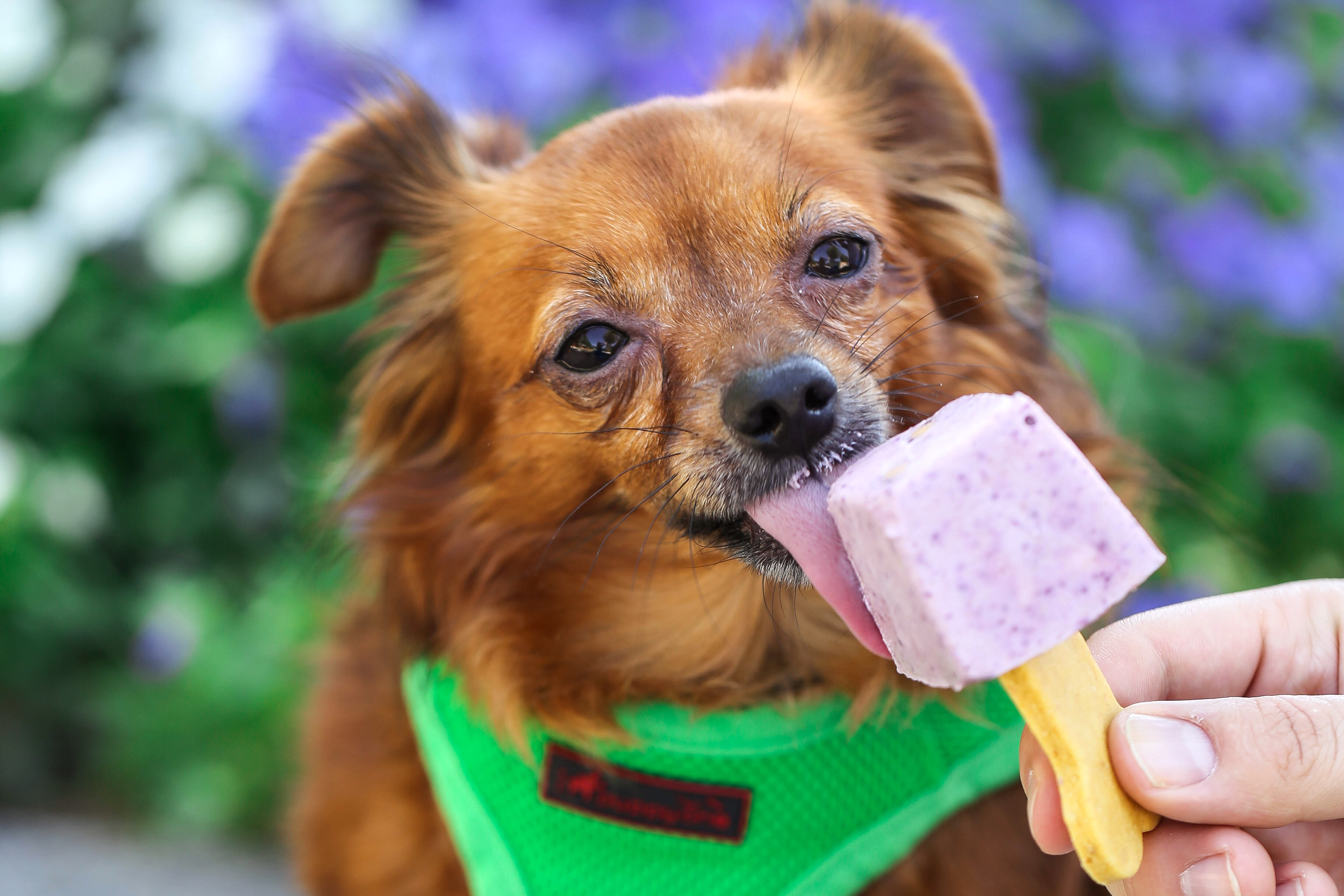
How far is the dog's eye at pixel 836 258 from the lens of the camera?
189 centimetres

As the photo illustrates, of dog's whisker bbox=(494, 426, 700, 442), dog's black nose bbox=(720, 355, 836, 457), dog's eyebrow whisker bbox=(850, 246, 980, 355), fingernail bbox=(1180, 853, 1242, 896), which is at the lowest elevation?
fingernail bbox=(1180, 853, 1242, 896)

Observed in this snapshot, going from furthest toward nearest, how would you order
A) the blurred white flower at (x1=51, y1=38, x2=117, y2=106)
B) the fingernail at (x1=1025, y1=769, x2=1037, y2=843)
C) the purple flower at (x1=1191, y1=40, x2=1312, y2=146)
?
1. the blurred white flower at (x1=51, y1=38, x2=117, y2=106)
2. the purple flower at (x1=1191, y1=40, x2=1312, y2=146)
3. the fingernail at (x1=1025, y1=769, x2=1037, y2=843)

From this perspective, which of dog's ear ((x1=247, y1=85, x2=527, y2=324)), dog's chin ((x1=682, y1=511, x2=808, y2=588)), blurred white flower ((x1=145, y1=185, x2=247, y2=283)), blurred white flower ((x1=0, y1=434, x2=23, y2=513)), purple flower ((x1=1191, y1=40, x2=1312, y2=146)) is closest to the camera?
dog's chin ((x1=682, y1=511, x2=808, y2=588))

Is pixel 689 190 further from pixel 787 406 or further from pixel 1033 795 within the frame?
pixel 1033 795

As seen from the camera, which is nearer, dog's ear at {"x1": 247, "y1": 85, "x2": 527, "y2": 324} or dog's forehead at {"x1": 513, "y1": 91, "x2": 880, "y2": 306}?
dog's forehead at {"x1": 513, "y1": 91, "x2": 880, "y2": 306}

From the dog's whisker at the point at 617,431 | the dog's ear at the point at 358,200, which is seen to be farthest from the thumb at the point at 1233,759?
the dog's ear at the point at 358,200

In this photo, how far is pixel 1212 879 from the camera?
1.31m

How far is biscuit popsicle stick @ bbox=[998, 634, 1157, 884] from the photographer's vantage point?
127cm

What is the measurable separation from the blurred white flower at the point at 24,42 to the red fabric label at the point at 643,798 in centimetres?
315

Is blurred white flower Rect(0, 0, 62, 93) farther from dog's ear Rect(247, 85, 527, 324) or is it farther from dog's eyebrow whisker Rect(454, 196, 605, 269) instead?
dog's eyebrow whisker Rect(454, 196, 605, 269)

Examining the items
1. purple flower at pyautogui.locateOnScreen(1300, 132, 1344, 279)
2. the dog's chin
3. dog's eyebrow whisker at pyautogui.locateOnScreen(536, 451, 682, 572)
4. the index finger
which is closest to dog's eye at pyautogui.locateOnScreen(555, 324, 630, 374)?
dog's eyebrow whisker at pyautogui.locateOnScreen(536, 451, 682, 572)

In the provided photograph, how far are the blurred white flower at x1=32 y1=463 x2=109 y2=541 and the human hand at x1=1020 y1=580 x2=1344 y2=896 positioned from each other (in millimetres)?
3020

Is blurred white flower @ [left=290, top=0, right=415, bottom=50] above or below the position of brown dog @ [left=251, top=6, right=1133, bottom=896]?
above

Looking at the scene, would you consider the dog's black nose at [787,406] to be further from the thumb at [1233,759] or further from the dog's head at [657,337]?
the thumb at [1233,759]
